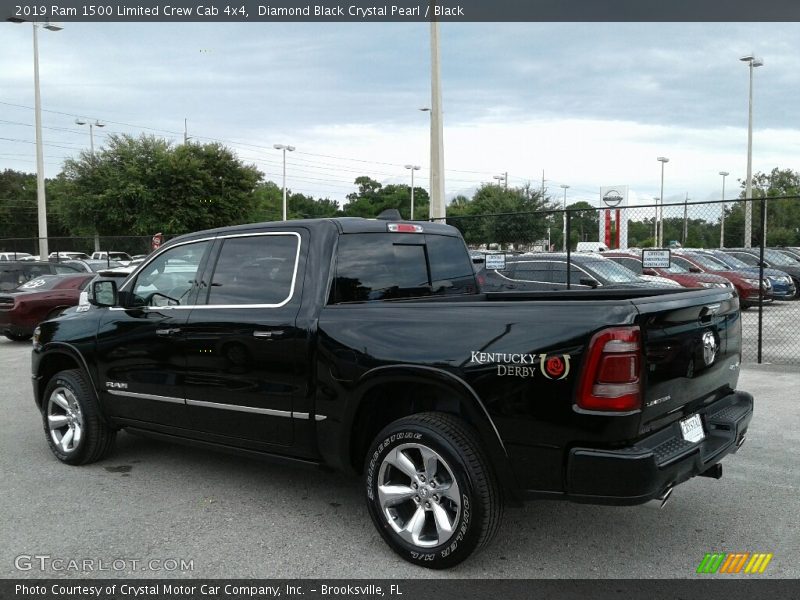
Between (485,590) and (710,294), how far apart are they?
2.00 metres

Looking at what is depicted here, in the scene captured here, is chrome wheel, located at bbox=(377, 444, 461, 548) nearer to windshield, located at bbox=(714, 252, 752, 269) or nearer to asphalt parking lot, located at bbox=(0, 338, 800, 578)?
asphalt parking lot, located at bbox=(0, 338, 800, 578)

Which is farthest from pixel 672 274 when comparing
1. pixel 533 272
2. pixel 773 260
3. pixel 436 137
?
pixel 773 260

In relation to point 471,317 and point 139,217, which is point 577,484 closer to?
point 471,317

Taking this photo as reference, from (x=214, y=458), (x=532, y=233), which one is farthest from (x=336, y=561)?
(x=532, y=233)

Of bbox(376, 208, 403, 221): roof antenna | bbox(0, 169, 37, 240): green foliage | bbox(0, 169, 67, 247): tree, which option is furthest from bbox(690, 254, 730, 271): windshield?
bbox(0, 169, 37, 240): green foliage

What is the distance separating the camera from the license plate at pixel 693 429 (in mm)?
3585

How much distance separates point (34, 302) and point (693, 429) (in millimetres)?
13148

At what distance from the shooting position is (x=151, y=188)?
136 feet

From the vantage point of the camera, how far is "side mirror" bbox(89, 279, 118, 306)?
5344mm

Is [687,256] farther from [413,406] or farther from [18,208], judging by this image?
[18,208]

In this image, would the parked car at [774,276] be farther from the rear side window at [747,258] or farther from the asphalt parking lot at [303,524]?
the asphalt parking lot at [303,524]

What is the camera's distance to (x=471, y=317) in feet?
11.7

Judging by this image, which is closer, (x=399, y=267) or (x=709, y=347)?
(x=709, y=347)

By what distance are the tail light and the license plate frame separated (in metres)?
0.59
